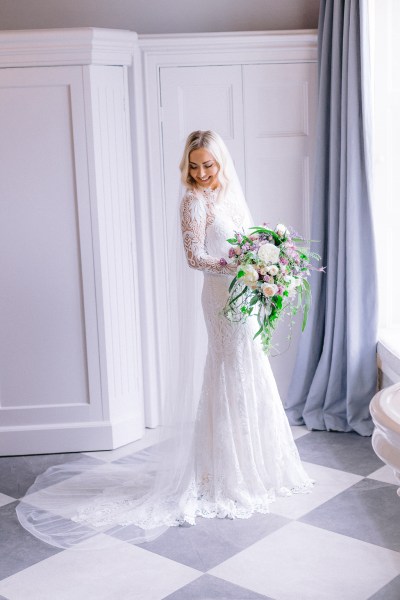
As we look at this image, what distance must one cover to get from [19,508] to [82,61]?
2196 mm

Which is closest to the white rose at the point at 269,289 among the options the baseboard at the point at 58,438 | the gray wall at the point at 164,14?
the baseboard at the point at 58,438

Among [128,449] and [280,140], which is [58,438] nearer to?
[128,449]

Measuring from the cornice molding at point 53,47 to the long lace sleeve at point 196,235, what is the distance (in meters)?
1.07

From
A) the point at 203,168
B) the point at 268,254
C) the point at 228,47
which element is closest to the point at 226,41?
the point at 228,47

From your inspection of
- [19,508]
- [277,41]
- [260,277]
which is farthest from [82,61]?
[19,508]

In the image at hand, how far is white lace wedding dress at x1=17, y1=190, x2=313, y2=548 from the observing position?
3.43 metres

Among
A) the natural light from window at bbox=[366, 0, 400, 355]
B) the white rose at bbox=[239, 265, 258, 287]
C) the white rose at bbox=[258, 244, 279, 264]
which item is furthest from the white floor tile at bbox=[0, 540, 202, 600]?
the natural light from window at bbox=[366, 0, 400, 355]

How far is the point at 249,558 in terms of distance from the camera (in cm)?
303

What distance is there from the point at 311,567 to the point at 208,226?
4.85ft

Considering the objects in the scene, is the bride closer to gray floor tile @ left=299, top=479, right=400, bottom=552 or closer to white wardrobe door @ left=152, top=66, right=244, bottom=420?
gray floor tile @ left=299, top=479, right=400, bottom=552

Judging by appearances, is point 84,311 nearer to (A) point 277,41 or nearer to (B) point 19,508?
(B) point 19,508

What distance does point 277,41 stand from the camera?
14.3ft

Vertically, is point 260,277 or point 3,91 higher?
point 3,91

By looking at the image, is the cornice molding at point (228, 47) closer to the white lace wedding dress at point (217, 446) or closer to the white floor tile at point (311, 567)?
the white lace wedding dress at point (217, 446)
